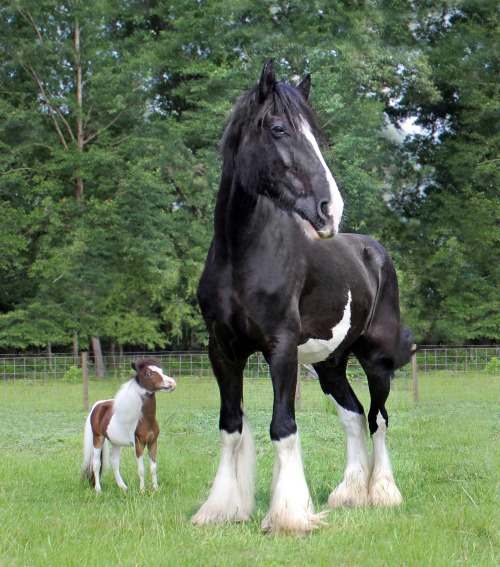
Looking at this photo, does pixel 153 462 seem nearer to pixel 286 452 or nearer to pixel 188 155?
pixel 286 452

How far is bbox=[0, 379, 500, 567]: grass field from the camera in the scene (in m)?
3.76

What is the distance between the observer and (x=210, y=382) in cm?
1580

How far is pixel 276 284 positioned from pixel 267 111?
1008 millimetres

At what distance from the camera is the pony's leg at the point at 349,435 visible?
531cm

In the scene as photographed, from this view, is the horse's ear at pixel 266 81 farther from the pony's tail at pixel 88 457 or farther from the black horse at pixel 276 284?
the pony's tail at pixel 88 457

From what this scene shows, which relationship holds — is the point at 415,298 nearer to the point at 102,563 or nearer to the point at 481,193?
the point at 481,193

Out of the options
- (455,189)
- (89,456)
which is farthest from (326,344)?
(455,189)

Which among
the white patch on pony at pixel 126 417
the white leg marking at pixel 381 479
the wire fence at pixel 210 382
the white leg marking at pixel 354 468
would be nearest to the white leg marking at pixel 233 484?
the white leg marking at pixel 354 468

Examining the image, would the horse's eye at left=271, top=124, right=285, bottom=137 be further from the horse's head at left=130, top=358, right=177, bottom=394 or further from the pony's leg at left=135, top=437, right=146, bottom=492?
the pony's leg at left=135, top=437, right=146, bottom=492

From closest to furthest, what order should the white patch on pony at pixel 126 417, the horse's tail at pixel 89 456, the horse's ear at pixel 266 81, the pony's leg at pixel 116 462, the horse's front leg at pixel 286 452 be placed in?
the horse's ear at pixel 266 81 → the horse's front leg at pixel 286 452 → the white patch on pony at pixel 126 417 → the pony's leg at pixel 116 462 → the horse's tail at pixel 89 456

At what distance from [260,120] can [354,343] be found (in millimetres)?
2076

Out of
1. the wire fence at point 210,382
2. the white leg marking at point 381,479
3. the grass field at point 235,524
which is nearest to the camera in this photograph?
the grass field at point 235,524

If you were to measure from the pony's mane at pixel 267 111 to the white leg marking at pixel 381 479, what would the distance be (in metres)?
2.42

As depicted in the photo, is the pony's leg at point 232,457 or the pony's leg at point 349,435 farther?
the pony's leg at point 349,435
